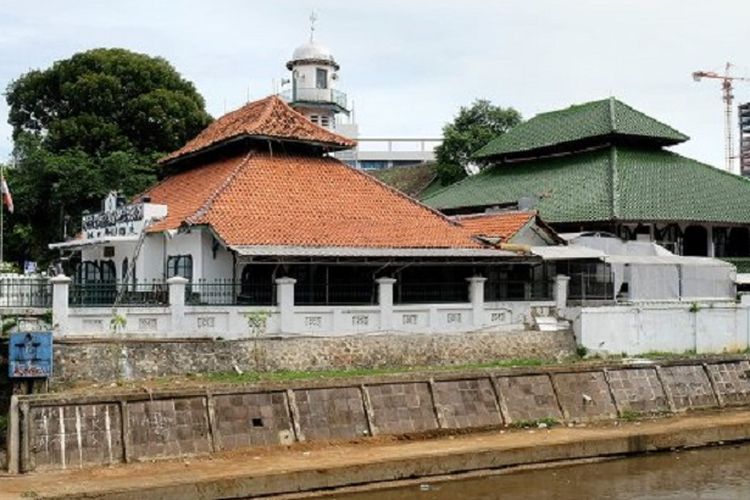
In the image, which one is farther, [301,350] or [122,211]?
[122,211]

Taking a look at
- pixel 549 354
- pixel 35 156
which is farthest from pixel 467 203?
pixel 35 156

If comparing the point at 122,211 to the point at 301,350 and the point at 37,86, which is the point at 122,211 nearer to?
the point at 301,350

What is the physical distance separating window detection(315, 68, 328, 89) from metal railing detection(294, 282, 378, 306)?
30608 millimetres

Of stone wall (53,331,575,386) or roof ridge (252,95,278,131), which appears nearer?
stone wall (53,331,575,386)

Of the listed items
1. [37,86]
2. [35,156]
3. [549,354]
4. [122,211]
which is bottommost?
[549,354]

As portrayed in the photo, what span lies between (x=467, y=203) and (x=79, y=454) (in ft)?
74.8

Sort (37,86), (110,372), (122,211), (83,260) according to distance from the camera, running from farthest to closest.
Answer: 1. (37,86)
2. (83,260)
3. (122,211)
4. (110,372)

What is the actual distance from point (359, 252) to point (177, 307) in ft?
15.3

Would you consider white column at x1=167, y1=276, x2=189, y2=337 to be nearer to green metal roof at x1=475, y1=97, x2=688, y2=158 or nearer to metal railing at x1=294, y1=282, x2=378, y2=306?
metal railing at x1=294, y1=282, x2=378, y2=306

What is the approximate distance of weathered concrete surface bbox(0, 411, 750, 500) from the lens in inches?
547

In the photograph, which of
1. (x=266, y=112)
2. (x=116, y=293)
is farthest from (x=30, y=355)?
(x=266, y=112)

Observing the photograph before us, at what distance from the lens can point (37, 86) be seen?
3825cm

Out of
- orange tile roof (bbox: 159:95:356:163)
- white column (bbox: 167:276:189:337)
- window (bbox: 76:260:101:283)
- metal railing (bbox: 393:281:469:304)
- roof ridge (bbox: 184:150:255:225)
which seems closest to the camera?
white column (bbox: 167:276:189:337)

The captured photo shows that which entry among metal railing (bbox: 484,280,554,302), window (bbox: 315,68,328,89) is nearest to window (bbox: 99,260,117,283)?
metal railing (bbox: 484,280,554,302)
